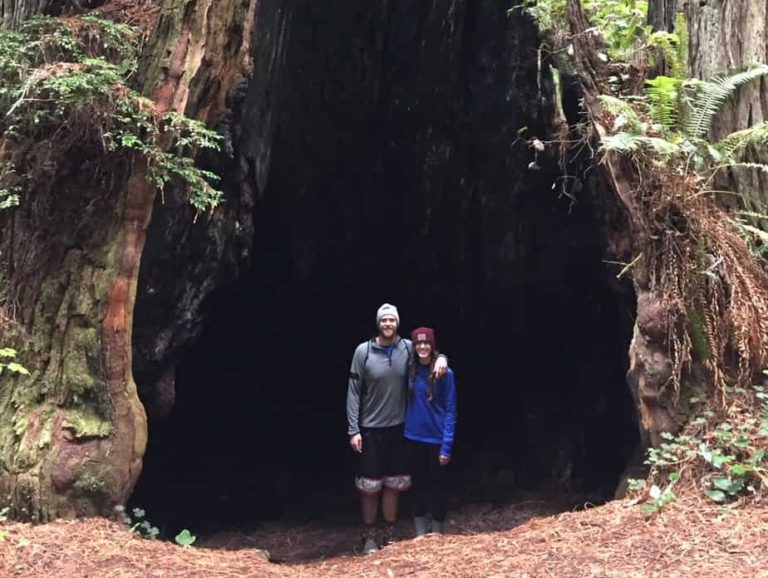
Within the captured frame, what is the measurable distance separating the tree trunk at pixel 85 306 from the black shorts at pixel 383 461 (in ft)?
6.97

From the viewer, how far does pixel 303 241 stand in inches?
376

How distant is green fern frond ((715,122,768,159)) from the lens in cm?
561

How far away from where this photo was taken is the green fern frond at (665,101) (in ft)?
18.6

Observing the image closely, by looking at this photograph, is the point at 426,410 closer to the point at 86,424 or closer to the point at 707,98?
the point at 86,424

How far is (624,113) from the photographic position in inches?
219

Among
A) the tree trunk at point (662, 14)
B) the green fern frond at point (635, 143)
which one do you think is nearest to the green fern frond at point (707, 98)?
the green fern frond at point (635, 143)

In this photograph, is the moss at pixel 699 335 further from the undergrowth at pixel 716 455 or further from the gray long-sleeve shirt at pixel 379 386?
the gray long-sleeve shirt at pixel 379 386

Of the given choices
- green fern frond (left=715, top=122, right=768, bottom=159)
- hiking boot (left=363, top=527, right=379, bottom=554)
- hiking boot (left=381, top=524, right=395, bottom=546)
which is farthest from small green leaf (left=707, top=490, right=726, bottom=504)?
hiking boot (left=381, top=524, right=395, bottom=546)

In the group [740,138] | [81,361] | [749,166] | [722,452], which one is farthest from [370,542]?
[740,138]

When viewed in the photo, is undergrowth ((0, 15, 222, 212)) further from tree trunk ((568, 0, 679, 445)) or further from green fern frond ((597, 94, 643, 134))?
tree trunk ((568, 0, 679, 445))

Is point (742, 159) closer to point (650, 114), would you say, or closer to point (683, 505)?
point (650, 114)

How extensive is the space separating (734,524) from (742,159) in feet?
11.0

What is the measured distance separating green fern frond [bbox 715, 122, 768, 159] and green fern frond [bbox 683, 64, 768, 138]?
20 centimetres

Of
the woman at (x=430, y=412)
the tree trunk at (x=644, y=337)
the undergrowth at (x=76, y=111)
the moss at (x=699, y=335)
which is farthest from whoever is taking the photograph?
the woman at (x=430, y=412)
